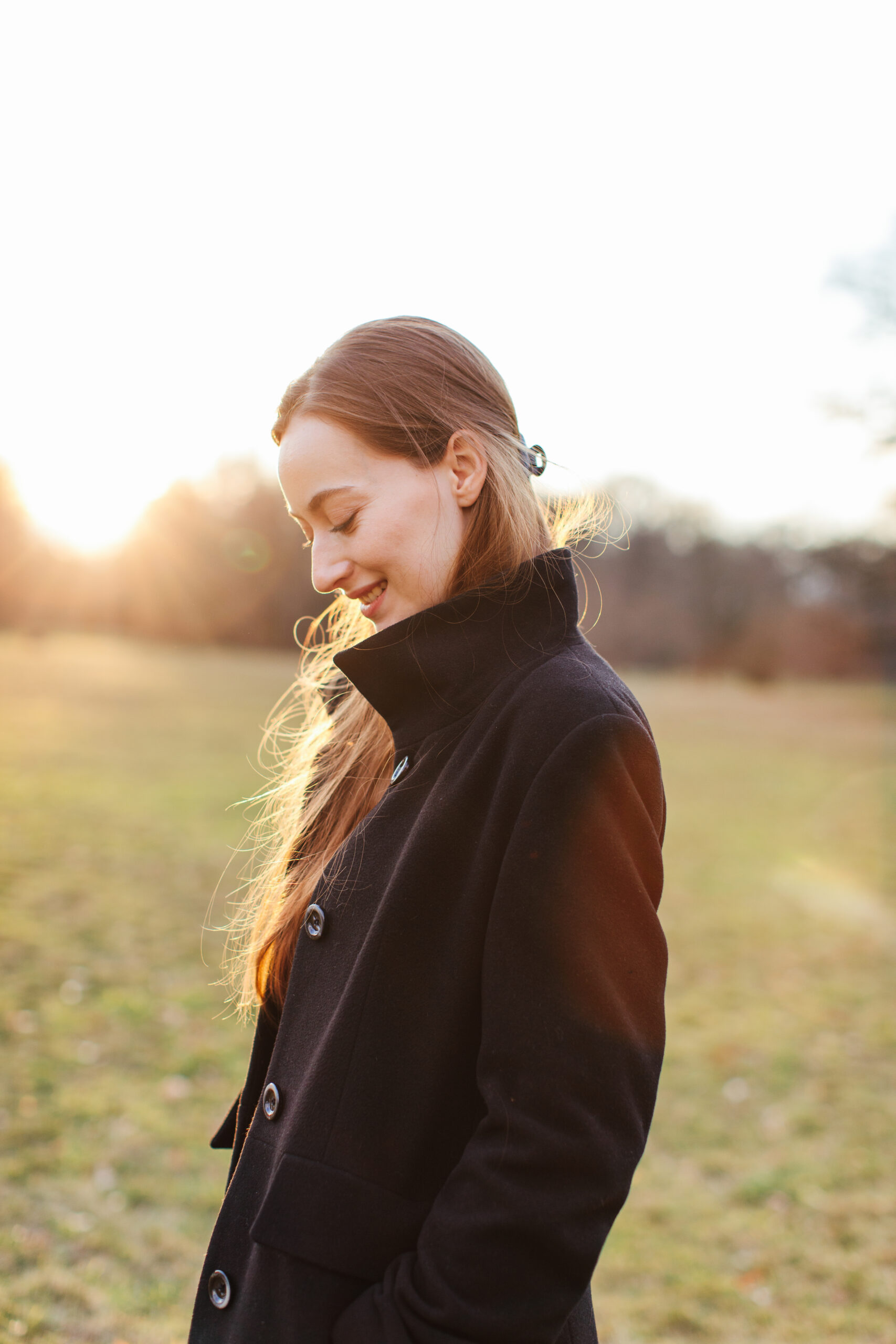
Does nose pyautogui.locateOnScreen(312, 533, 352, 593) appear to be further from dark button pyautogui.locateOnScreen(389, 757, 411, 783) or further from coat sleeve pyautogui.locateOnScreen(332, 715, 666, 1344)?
coat sleeve pyautogui.locateOnScreen(332, 715, 666, 1344)

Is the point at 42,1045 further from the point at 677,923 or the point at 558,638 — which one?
the point at 677,923

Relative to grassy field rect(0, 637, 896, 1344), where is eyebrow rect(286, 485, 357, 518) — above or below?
above

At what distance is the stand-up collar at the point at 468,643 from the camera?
1401mm

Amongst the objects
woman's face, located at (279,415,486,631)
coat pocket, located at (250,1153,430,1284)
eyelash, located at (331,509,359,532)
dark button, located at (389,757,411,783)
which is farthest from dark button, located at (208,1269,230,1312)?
eyelash, located at (331,509,359,532)

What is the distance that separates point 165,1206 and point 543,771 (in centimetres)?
303

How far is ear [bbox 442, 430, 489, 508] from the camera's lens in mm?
1471

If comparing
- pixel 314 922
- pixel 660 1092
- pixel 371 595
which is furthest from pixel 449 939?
pixel 660 1092

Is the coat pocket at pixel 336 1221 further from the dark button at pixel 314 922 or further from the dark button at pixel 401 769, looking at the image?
the dark button at pixel 401 769

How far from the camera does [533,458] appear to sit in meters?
1.66

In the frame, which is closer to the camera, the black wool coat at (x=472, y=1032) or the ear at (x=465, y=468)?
the black wool coat at (x=472, y=1032)

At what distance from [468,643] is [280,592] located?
4413cm

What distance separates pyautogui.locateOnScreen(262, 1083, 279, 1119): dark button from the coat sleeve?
0.28 m

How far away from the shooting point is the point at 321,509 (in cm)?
150

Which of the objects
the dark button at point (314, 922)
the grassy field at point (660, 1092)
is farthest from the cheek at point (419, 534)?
the grassy field at point (660, 1092)
